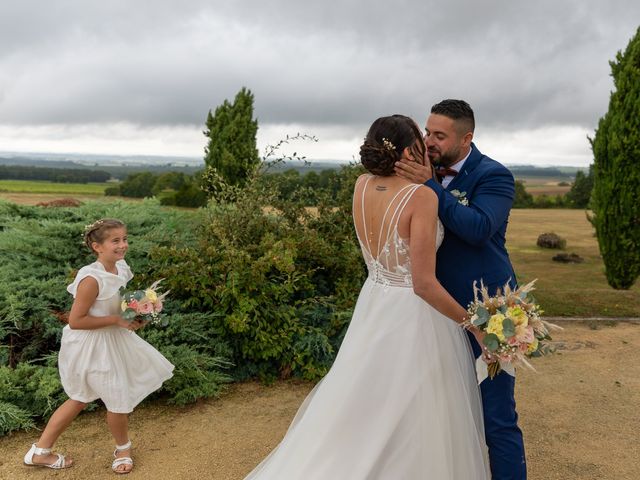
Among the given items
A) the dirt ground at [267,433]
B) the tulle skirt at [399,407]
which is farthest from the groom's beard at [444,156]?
the dirt ground at [267,433]

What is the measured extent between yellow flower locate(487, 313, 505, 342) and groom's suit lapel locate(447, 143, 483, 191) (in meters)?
0.81

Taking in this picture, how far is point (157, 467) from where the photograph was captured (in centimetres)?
442

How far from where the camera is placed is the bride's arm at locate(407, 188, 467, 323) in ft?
9.31

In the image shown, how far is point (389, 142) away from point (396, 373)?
1.27 m

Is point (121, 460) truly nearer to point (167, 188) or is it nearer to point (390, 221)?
point (390, 221)

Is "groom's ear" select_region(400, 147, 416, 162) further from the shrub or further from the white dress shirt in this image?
the shrub

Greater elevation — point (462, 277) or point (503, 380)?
point (462, 277)

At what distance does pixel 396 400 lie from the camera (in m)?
3.08

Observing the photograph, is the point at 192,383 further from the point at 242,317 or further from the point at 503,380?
the point at 503,380

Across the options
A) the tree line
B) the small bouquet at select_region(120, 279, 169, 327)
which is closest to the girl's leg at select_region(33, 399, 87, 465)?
the small bouquet at select_region(120, 279, 169, 327)

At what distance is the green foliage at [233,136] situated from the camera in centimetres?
1521

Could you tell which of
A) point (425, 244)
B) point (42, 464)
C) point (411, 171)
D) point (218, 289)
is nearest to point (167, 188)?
point (218, 289)

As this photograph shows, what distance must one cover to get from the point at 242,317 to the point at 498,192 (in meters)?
3.59

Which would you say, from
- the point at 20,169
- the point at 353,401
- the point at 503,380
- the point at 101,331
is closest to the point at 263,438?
the point at 101,331
